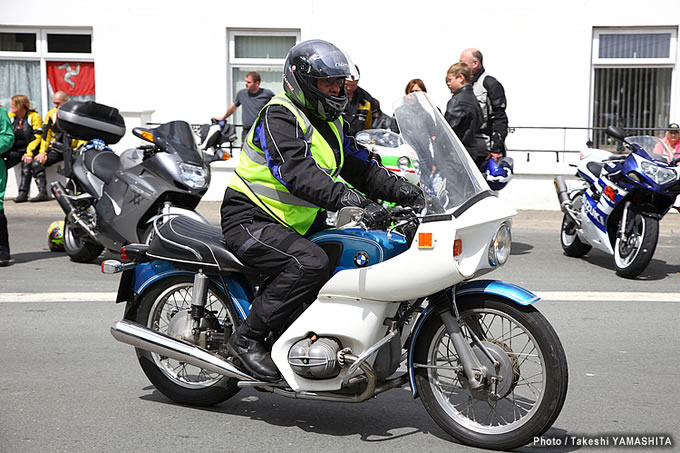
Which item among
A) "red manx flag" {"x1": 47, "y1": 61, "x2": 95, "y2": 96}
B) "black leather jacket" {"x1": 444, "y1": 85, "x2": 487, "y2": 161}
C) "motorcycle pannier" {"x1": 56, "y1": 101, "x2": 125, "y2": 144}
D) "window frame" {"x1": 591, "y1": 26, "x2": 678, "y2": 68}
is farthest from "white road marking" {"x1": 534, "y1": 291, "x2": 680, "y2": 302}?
"red manx flag" {"x1": 47, "y1": 61, "x2": 95, "y2": 96}

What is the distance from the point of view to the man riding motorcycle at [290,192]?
14.5 feet

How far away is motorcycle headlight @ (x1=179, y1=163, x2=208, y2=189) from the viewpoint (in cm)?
877

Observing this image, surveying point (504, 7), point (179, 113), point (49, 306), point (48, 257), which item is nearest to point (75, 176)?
point (48, 257)

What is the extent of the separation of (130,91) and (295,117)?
12784mm

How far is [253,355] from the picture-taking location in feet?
15.1

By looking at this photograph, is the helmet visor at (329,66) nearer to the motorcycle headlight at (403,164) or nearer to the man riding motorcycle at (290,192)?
the man riding motorcycle at (290,192)

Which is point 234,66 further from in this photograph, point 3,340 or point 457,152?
point 457,152

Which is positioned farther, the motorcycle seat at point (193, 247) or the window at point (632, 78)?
the window at point (632, 78)

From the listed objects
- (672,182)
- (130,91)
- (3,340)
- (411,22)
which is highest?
(411,22)

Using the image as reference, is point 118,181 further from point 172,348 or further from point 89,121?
point 172,348

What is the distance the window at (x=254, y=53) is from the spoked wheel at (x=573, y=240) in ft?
25.8

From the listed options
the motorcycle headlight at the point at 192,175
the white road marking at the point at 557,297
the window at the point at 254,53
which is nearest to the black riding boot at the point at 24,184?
the window at the point at 254,53

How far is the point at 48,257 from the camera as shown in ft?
33.2

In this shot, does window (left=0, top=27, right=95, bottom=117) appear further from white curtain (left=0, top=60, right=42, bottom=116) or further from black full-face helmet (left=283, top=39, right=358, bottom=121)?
black full-face helmet (left=283, top=39, right=358, bottom=121)
